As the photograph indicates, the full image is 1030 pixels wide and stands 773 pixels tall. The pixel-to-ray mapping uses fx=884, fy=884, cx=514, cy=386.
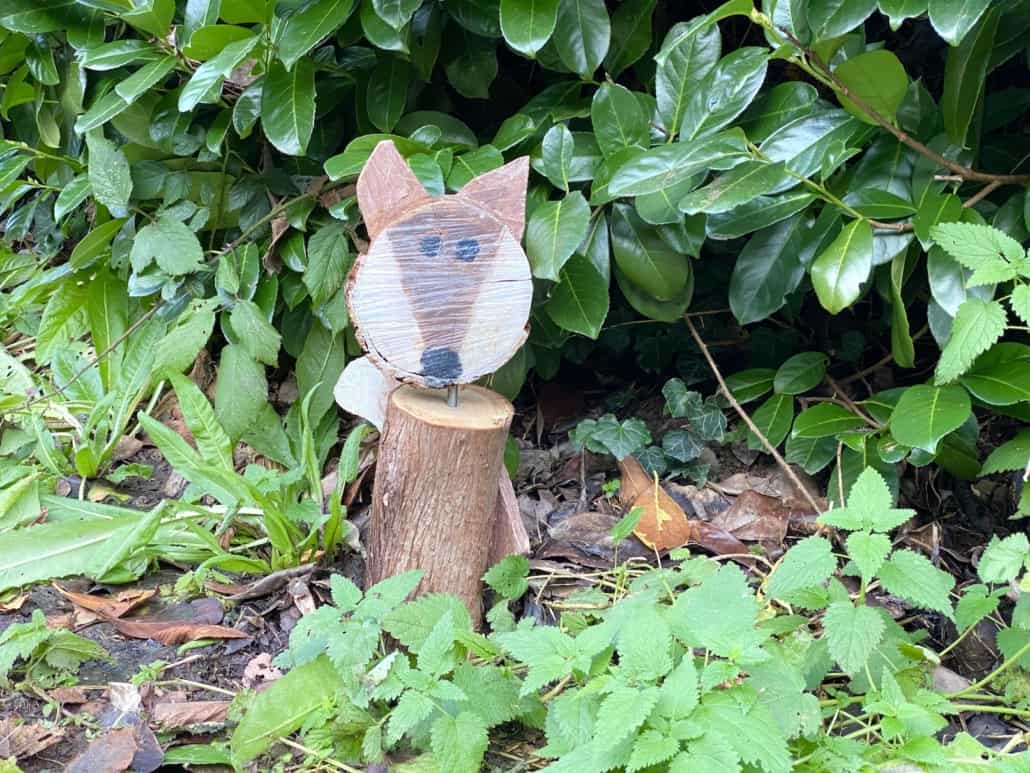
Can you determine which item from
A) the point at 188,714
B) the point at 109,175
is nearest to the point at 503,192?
the point at 188,714

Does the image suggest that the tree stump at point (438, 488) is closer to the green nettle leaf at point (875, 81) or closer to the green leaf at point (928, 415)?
the green leaf at point (928, 415)

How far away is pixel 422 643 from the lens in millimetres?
1525

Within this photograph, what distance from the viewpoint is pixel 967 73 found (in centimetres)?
168

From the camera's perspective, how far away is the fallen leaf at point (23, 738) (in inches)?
59.1

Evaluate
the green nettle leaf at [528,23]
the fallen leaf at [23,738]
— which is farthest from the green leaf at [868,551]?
the fallen leaf at [23,738]

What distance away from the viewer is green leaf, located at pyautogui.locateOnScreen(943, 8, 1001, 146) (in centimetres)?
167

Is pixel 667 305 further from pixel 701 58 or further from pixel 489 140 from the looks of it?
pixel 489 140

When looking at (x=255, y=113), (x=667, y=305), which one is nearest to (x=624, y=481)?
(x=667, y=305)

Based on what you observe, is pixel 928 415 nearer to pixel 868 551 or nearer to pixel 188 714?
pixel 868 551

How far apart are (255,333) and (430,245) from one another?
0.77 m

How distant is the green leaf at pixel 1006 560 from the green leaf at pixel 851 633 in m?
0.21

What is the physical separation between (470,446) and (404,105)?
3.01 feet

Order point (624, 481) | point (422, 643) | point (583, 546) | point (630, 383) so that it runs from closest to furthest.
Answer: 1. point (422, 643)
2. point (583, 546)
3. point (624, 481)
4. point (630, 383)

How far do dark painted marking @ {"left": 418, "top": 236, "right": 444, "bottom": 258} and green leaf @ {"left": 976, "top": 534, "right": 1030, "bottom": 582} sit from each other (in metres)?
1.12
